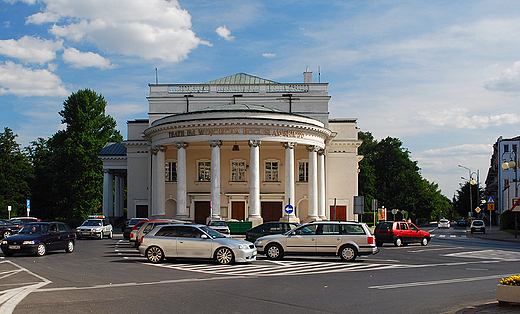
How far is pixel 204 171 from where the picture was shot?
49.6 meters

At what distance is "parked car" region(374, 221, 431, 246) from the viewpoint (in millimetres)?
29594

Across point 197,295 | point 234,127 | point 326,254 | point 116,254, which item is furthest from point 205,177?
point 197,295

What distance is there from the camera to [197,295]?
1154 cm

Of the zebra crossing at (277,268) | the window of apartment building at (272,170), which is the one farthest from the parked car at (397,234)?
the window of apartment building at (272,170)

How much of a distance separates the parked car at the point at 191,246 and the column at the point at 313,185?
26.3 m

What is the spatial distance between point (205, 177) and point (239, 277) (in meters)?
35.0

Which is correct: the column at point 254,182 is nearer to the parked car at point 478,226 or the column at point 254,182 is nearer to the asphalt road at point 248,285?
the asphalt road at point 248,285

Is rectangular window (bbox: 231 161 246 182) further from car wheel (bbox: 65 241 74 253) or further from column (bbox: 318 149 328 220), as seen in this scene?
car wheel (bbox: 65 241 74 253)

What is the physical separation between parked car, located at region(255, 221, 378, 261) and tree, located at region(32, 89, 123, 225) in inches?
2027

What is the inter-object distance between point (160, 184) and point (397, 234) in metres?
23.2

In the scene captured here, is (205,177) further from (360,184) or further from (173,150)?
(360,184)

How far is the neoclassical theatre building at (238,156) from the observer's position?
4241 centimetres

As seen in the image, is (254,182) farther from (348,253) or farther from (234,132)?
(348,253)

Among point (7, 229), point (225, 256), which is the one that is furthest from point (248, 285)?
point (7, 229)
